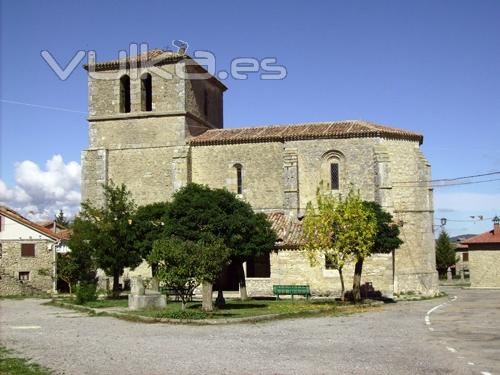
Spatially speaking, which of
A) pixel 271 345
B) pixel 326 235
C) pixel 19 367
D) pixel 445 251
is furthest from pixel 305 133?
pixel 445 251

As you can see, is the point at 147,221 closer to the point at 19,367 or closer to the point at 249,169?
the point at 249,169

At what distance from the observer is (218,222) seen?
24281 millimetres

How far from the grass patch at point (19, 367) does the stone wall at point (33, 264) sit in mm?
26905

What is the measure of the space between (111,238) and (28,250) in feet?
36.9

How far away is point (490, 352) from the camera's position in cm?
1243

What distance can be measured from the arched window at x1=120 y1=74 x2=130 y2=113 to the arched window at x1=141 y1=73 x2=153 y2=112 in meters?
1.15

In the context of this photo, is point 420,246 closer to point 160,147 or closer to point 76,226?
point 160,147

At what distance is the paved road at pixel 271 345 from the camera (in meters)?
10.8

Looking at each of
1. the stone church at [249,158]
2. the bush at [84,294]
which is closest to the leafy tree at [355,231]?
the stone church at [249,158]

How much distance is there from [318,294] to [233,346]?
18.8m

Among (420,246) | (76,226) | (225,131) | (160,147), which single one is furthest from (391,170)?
(76,226)

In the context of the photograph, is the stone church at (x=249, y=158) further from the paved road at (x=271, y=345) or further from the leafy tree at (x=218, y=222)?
the paved road at (x=271, y=345)

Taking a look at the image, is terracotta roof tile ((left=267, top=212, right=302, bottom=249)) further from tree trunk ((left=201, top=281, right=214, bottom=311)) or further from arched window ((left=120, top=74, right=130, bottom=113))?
arched window ((left=120, top=74, right=130, bottom=113))

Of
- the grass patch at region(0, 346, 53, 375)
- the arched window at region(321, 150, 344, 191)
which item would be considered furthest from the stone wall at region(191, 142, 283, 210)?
the grass patch at region(0, 346, 53, 375)
